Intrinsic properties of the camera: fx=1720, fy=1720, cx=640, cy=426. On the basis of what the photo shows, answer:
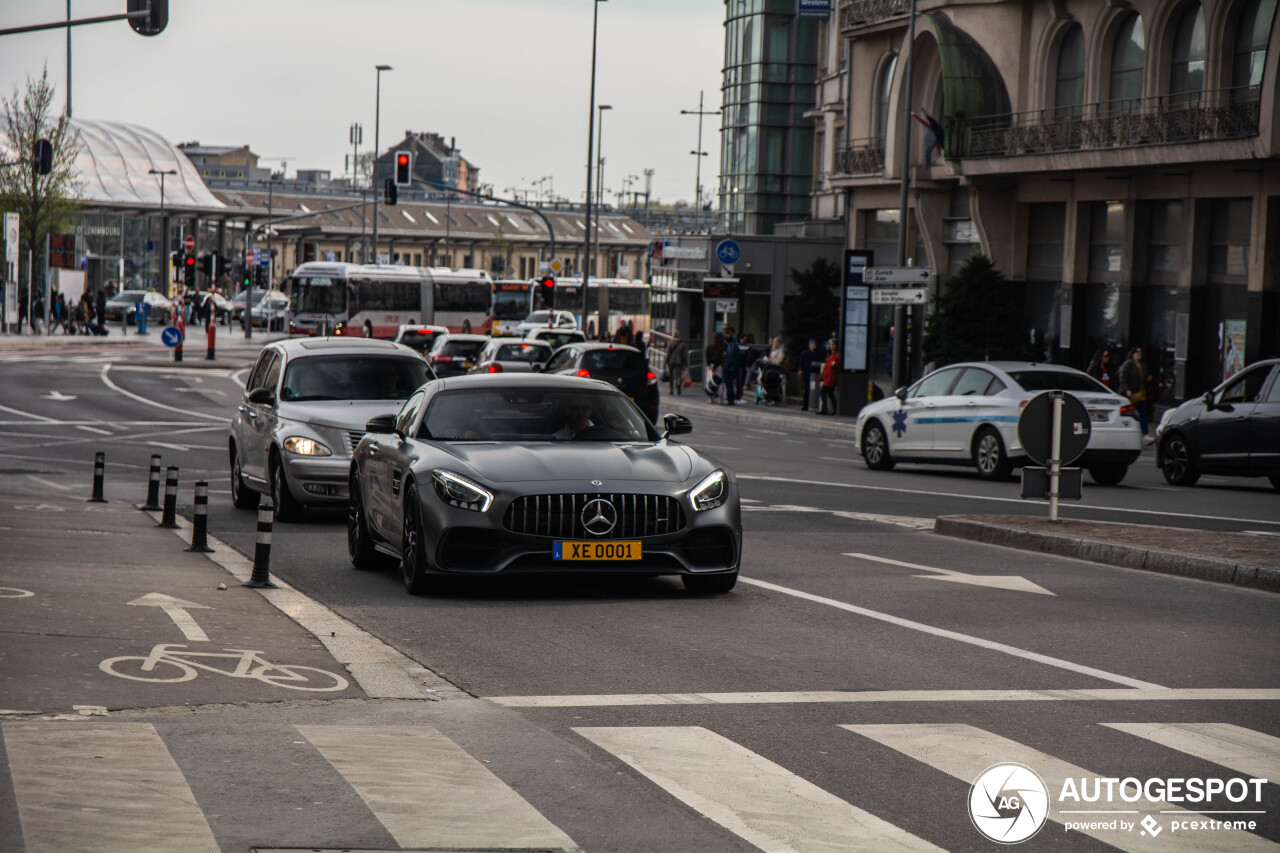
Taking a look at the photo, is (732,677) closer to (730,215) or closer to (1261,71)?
(1261,71)

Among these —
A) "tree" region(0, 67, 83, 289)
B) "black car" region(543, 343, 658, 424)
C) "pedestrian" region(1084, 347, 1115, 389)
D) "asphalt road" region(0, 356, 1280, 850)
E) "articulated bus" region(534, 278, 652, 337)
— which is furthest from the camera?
"articulated bus" region(534, 278, 652, 337)

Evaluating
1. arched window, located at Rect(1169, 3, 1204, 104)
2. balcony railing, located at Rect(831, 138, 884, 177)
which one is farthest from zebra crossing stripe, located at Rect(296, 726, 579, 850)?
balcony railing, located at Rect(831, 138, 884, 177)

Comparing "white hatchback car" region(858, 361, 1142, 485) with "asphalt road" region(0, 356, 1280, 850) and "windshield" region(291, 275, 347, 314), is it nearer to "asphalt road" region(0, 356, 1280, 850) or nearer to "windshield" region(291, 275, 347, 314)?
"asphalt road" region(0, 356, 1280, 850)

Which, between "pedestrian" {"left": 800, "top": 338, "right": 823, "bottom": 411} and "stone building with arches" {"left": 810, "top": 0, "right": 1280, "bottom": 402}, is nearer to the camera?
"stone building with arches" {"left": 810, "top": 0, "right": 1280, "bottom": 402}

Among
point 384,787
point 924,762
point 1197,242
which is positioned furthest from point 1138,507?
point 1197,242

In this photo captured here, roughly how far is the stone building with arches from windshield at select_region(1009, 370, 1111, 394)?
1153 cm

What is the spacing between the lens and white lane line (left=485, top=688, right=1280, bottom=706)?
24.5ft

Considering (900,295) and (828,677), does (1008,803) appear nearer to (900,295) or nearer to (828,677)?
(828,677)

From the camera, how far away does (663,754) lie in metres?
6.41

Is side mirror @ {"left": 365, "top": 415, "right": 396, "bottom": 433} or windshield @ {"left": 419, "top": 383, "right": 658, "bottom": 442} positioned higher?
windshield @ {"left": 419, "top": 383, "right": 658, "bottom": 442}

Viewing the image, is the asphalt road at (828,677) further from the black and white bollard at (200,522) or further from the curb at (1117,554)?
the black and white bollard at (200,522)

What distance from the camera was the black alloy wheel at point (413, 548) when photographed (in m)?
10.8

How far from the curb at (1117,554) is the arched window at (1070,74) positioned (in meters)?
26.4

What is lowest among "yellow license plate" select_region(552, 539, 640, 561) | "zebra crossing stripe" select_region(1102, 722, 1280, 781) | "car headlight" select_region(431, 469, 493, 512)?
"zebra crossing stripe" select_region(1102, 722, 1280, 781)
